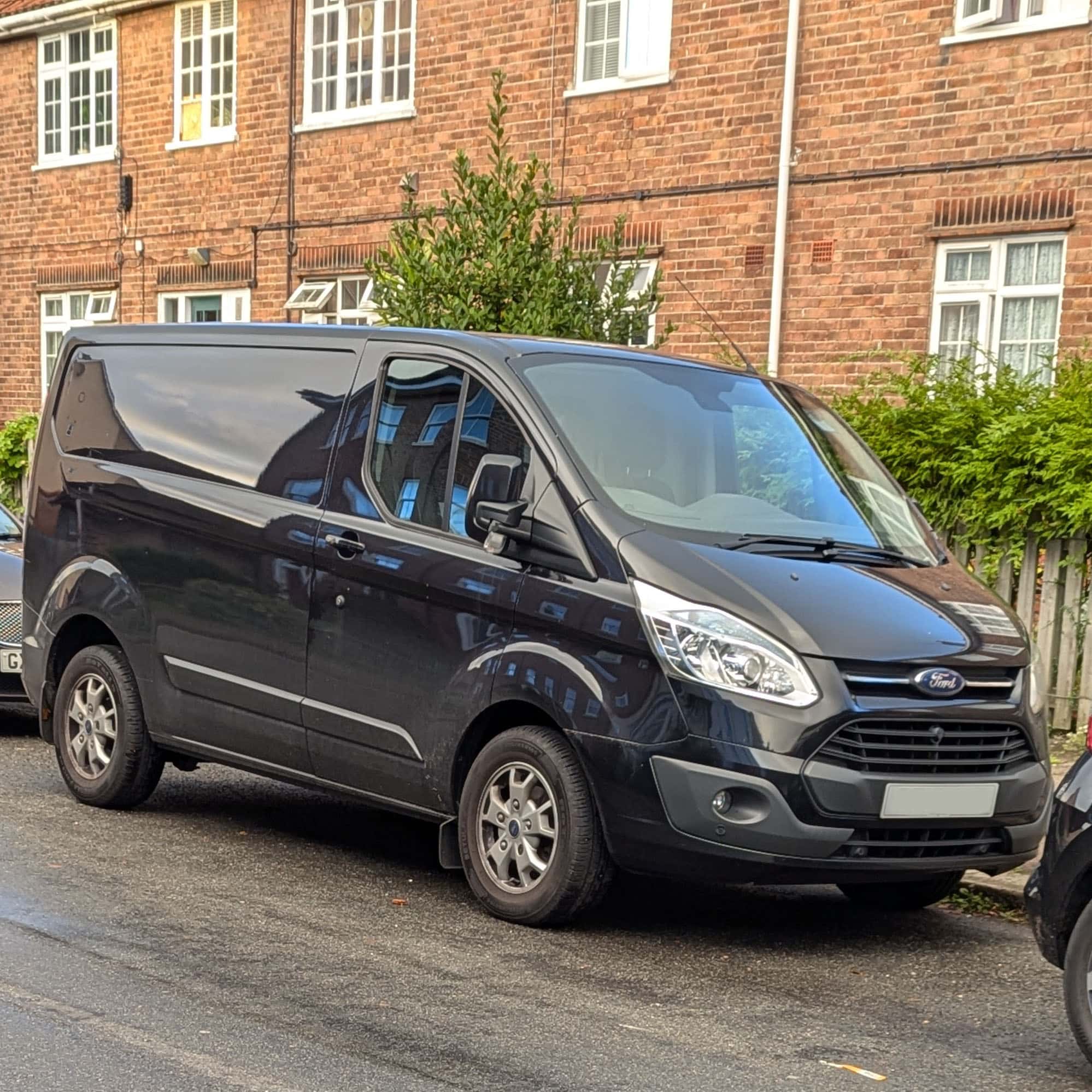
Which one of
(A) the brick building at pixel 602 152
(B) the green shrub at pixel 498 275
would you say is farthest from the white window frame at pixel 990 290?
(B) the green shrub at pixel 498 275

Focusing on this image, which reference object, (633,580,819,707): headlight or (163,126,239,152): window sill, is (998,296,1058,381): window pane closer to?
Result: (633,580,819,707): headlight

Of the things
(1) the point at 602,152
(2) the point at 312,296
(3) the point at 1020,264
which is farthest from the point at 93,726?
(2) the point at 312,296

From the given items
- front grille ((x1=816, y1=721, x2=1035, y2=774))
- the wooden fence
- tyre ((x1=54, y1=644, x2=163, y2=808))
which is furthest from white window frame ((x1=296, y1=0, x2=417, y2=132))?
front grille ((x1=816, y1=721, x2=1035, y2=774))

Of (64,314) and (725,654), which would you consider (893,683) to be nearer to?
(725,654)

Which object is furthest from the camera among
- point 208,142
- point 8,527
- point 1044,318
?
point 208,142

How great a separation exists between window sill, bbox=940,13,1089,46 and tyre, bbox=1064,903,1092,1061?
1138 cm

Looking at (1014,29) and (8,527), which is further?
(1014,29)

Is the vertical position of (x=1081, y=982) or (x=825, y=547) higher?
(x=825, y=547)

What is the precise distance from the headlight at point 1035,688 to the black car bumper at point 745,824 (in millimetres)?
510

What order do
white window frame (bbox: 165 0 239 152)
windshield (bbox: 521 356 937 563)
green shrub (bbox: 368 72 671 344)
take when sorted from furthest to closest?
white window frame (bbox: 165 0 239 152)
green shrub (bbox: 368 72 671 344)
windshield (bbox: 521 356 937 563)

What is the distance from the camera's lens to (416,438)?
7152 mm

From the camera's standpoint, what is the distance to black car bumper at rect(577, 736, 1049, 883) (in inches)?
238

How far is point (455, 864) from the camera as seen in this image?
6.89 m

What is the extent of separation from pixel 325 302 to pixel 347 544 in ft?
47.1
